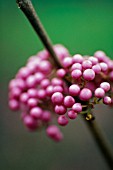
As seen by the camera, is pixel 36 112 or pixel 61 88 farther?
pixel 36 112

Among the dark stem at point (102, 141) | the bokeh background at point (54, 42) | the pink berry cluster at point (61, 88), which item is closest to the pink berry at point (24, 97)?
the pink berry cluster at point (61, 88)

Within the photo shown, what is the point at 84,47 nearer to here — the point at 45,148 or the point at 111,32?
the point at 111,32

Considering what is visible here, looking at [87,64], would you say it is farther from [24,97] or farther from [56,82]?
[24,97]

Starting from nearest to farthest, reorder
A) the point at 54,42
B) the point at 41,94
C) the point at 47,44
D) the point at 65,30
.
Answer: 1. the point at 47,44
2. the point at 41,94
3. the point at 54,42
4. the point at 65,30

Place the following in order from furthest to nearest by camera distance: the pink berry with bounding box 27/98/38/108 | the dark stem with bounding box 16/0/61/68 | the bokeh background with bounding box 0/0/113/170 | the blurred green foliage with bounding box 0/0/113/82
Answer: the blurred green foliage with bounding box 0/0/113/82, the bokeh background with bounding box 0/0/113/170, the pink berry with bounding box 27/98/38/108, the dark stem with bounding box 16/0/61/68

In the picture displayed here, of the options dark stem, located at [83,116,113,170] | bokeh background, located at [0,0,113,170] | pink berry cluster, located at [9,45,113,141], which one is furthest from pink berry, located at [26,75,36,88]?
bokeh background, located at [0,0,113,170]

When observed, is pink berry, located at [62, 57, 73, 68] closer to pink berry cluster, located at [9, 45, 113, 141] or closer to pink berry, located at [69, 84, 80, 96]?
pink berry cluster, located at [9, 45, 113, 141]

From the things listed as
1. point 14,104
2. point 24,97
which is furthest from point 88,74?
point 14,104

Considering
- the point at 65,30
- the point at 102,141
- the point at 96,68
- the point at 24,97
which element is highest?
the point at 65,30
